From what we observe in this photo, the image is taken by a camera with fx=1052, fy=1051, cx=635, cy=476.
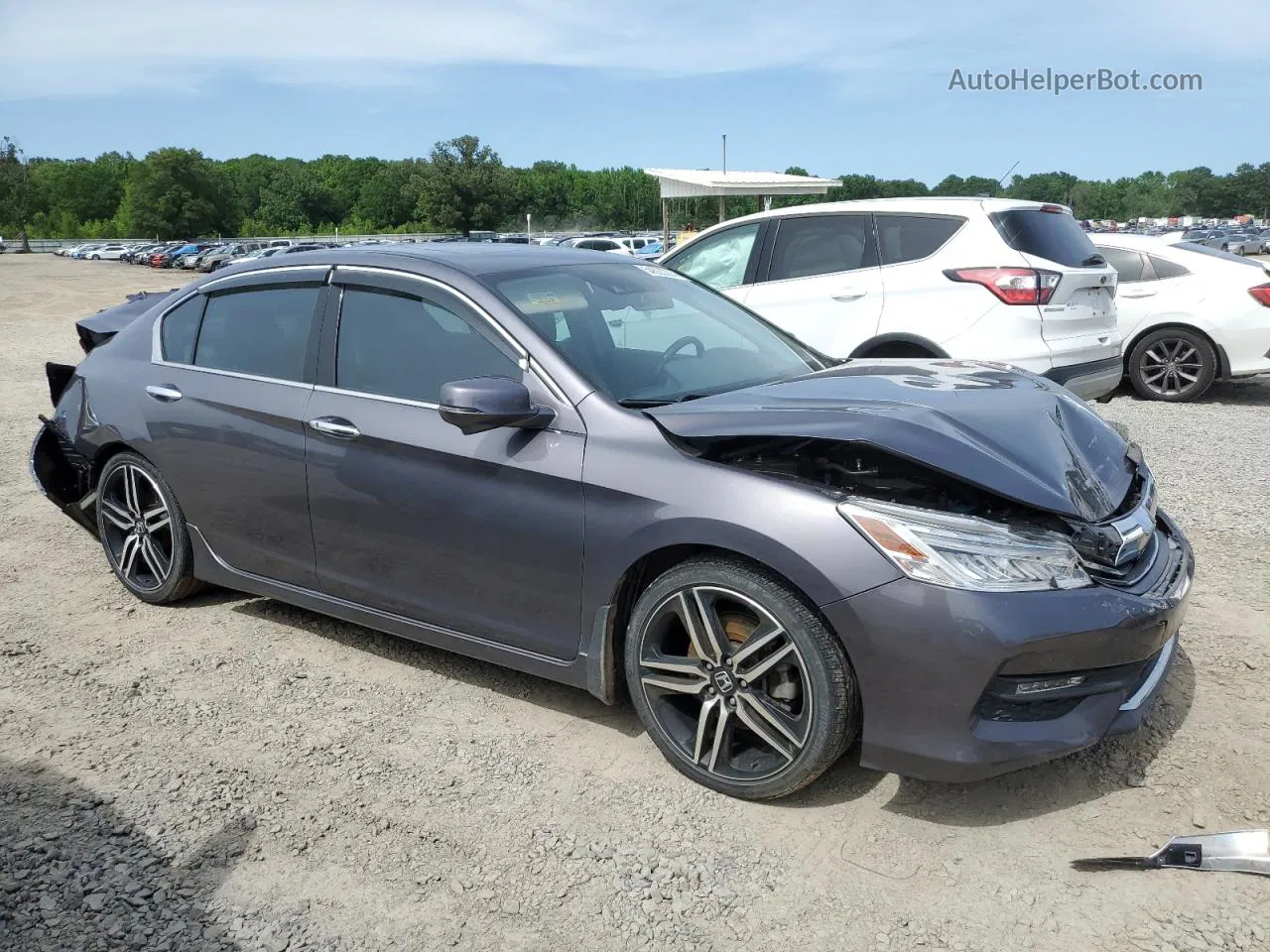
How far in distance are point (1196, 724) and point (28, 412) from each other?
33.9 feet

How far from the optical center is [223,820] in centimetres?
309

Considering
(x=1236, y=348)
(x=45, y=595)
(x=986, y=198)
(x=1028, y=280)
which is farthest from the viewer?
(x=1236, y=348)

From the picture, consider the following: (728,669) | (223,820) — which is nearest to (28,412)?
(223,820)

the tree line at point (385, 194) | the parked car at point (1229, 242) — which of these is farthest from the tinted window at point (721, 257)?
the parked car at point (1229, 242)

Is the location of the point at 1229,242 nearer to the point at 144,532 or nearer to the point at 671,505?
the point at 144,532

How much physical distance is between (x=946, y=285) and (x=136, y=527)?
5.13m

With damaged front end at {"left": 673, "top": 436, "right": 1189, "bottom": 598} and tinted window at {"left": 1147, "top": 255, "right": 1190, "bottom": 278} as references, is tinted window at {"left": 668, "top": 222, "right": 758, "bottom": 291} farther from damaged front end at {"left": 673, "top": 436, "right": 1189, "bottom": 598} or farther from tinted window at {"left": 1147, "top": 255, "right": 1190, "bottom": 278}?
damaged front end at {"left": 673, "top": 436, "right": 1189, "bottom": 598}

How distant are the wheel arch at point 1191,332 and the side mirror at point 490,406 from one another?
28.1 ft

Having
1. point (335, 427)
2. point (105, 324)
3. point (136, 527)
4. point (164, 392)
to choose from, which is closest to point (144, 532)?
point (136, 527)

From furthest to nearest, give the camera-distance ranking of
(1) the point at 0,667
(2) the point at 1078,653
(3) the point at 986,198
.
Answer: (3) the point at 986,198 → (1) the point at 0,667 → (2) the point at 1078,653

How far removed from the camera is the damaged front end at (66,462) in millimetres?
4969

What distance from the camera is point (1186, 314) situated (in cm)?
995

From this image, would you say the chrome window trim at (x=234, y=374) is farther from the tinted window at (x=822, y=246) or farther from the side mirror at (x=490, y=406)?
the tinted window at (x=822, y=246)

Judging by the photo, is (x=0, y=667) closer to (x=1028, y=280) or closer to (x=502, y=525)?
(x=502, y=525)
